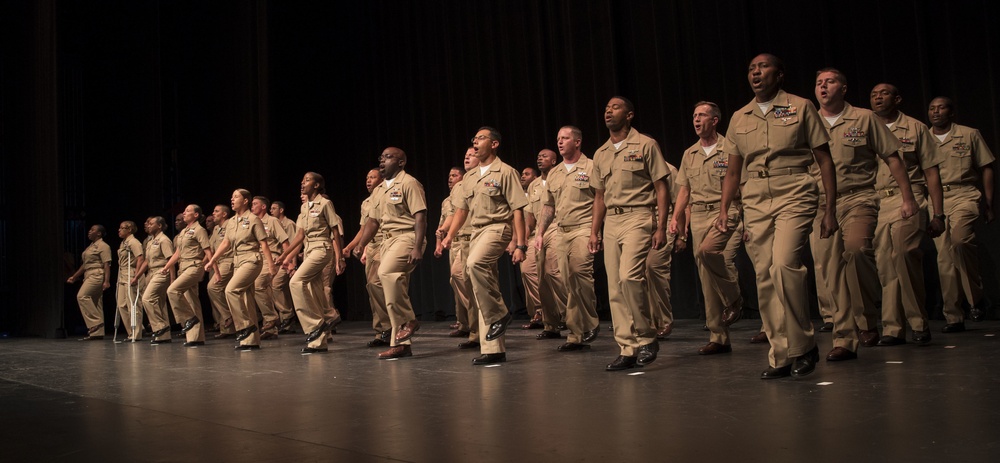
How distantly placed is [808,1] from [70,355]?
795 cm

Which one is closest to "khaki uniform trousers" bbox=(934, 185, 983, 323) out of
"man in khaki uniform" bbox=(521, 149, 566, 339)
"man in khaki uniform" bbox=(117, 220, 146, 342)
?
"man in khaki uniform" bbox=(521, 149, 566, 339)

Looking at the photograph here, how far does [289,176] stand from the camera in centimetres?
1357

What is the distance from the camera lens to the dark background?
902 centimetres

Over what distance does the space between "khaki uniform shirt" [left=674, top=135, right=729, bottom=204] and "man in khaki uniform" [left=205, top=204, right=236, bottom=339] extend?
213 inches

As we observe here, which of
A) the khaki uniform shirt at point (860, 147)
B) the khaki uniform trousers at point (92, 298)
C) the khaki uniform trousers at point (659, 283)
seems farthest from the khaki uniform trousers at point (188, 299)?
the khaki uniform shirt at point (860, 147)

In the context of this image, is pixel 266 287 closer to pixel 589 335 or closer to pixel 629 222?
pixel 589 335

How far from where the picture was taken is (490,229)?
227 inches

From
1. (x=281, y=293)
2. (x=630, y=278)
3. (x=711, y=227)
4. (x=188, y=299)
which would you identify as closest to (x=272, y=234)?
(x=281, y=293)

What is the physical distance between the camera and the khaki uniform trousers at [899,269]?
212 inches

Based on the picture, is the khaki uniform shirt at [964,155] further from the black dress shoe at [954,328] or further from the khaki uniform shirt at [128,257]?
the khaki uniform shirt at [128,257]

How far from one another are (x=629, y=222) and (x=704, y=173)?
132cm

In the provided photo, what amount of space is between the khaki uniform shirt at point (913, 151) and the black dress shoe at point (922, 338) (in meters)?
0.97

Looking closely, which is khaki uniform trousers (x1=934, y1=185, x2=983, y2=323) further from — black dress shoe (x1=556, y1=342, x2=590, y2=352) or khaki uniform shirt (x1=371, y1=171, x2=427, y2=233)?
khaki uniform shirt (x1=371, y1=171, x2=427, y2=233)

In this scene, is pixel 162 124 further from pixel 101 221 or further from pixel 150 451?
pixel 150 451
